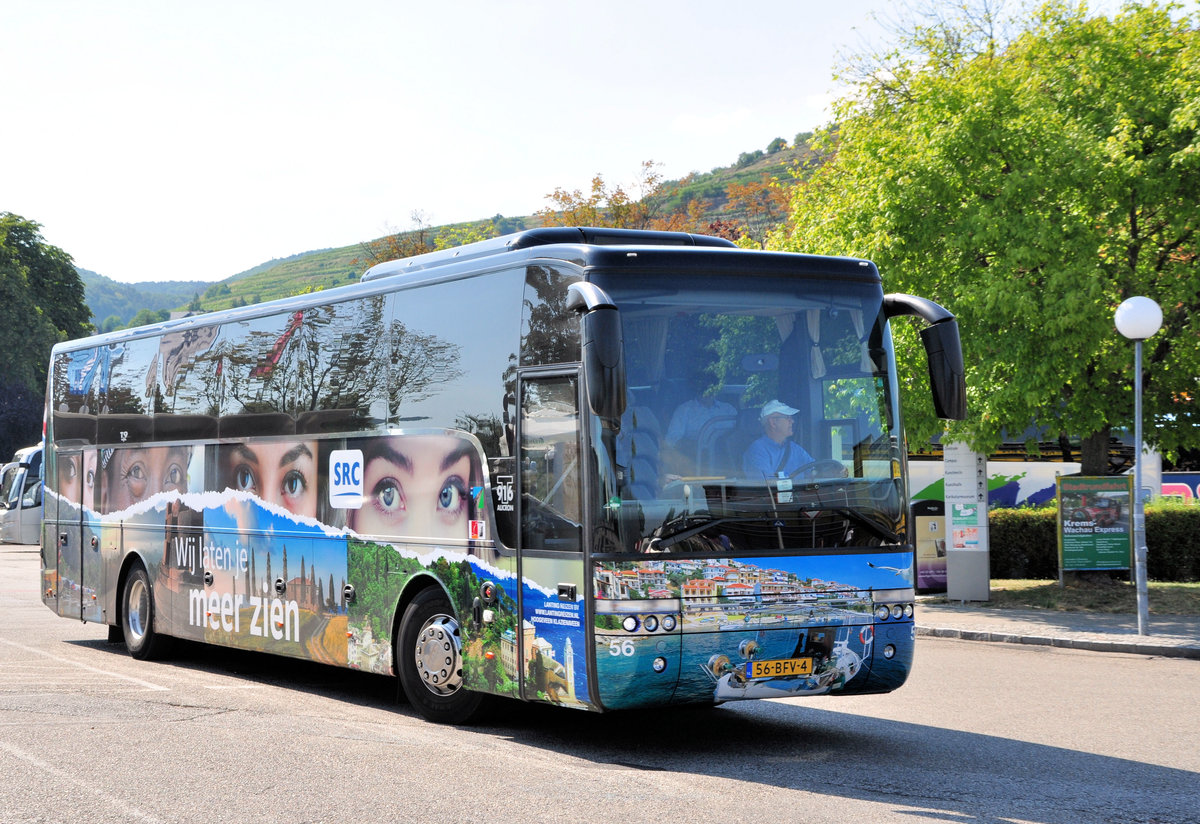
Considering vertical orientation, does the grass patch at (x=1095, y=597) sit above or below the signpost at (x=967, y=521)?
below

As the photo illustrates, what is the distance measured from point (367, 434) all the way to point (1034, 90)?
1325 cm

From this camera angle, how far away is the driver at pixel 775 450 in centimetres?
850

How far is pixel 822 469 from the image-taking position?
343 inches

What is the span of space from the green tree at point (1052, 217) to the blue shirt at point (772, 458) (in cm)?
1077

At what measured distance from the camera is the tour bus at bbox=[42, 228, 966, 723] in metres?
8.28

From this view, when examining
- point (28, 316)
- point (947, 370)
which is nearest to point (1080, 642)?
point (947, 370)

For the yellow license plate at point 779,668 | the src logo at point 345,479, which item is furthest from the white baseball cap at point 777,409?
the src logo at point 345,479

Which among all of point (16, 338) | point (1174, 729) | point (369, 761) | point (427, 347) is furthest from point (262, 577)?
point (16, 338)

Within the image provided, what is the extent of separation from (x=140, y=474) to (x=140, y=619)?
1574 millimetres

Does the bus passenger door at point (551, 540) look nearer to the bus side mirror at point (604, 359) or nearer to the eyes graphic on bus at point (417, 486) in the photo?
the eyes graphic on bus at point (417, 486)

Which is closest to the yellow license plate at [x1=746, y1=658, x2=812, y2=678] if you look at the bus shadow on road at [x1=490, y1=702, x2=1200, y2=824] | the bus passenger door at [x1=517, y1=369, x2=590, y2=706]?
the bus shadow on road at [x1=490, y1=702, x2=1200, y2=824]

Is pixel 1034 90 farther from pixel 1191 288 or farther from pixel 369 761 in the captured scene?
pixel 369 761

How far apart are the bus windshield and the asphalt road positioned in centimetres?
148

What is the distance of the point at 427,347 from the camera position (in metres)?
10.2
